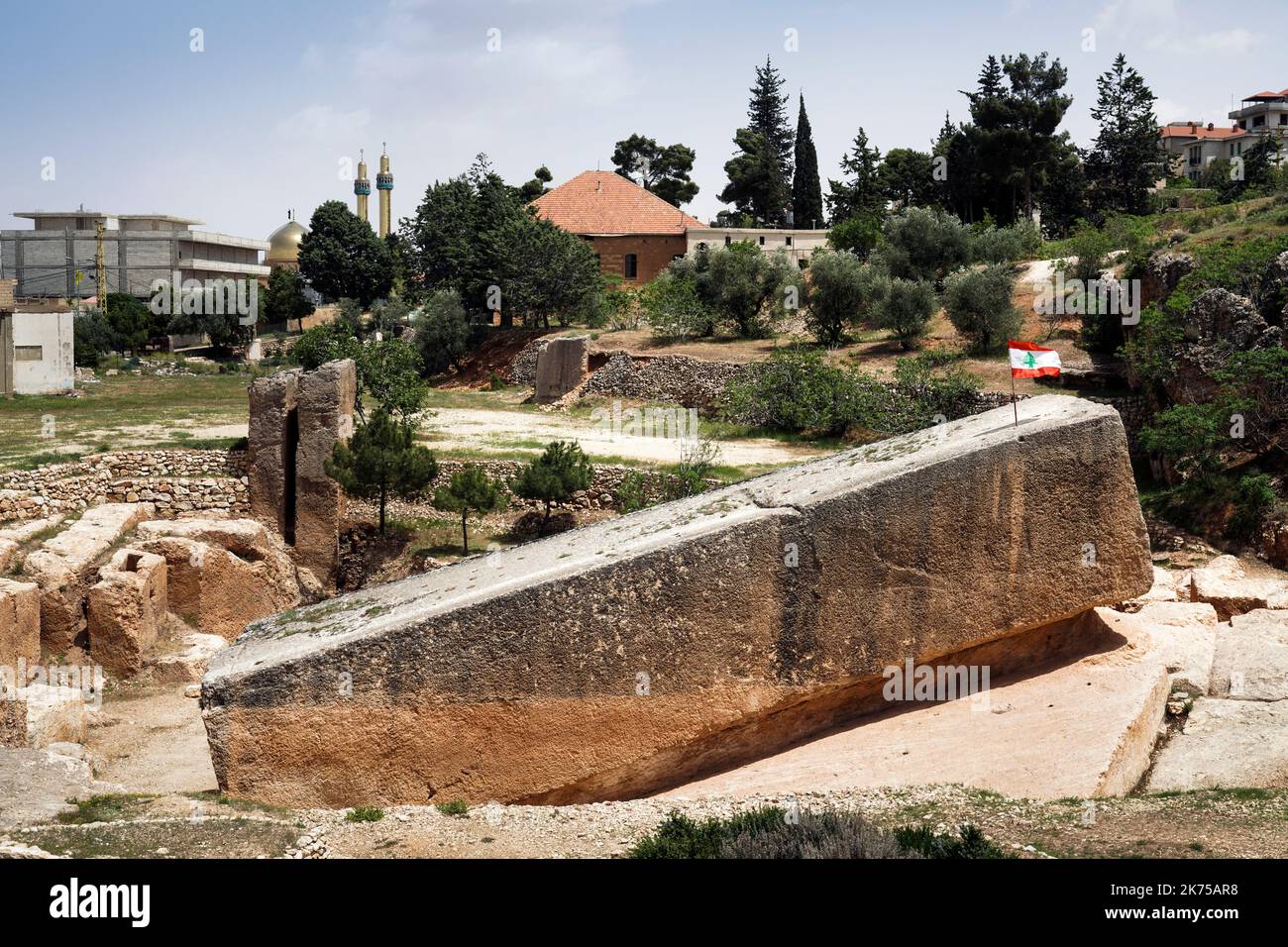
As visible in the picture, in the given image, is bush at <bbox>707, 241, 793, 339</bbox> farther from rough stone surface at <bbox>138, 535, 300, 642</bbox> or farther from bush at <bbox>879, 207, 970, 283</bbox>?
rough stone surface at <bbox>138, 535, 300, 642</bbox>

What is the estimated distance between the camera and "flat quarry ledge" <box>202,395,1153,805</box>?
8.15 meters

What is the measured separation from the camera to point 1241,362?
58.4ft

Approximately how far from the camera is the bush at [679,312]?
109 ft

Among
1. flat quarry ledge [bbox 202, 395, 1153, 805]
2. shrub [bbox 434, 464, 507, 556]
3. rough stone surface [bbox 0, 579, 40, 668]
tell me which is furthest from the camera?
shrub [bbox 434, 464, 507, 556]

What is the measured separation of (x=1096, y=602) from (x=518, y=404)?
77.4ft

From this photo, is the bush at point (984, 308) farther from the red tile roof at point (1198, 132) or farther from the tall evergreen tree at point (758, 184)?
the red tile roof at point (1198, 132)

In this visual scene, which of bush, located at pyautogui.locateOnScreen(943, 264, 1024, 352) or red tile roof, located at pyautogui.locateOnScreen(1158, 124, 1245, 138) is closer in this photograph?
bush, located at pyautogui.locateOnScreen(943, 264, 1024, 352)

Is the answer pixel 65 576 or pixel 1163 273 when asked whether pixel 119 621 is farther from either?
pixel 1163 273

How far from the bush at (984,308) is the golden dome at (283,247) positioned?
4731 cm

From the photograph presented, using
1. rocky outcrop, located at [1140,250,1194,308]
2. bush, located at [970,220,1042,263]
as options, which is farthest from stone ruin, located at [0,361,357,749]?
bush, located at [970,220,1042,263]

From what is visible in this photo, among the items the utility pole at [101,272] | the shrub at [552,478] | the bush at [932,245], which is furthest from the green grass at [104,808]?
the utility pole at [101,272]

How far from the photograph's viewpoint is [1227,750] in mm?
8031

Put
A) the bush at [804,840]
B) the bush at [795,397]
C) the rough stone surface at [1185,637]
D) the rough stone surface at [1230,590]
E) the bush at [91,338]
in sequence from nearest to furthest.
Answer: the bush at [804,840]
the rough stone surface at [1185,637]
the rough stone surface at [1230,590]
the bush at [795,397]
the bush at [91,338]

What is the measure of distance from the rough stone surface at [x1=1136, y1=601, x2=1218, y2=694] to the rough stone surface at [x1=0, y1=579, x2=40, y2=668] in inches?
401
